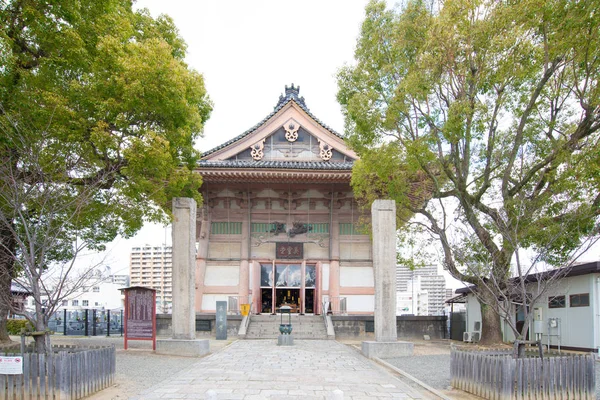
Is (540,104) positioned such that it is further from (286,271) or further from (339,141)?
(286,271)

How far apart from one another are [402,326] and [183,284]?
505 inches

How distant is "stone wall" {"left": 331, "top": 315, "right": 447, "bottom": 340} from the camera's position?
78.7 feet

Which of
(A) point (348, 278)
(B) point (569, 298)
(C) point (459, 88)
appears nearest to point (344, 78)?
(C) point (459, 88)

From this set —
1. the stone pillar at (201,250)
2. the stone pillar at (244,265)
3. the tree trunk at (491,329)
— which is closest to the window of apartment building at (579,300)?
the tree trunk at (491,329)

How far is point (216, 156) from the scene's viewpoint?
27.5 metres

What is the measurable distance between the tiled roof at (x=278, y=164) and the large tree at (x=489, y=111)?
6907 mm

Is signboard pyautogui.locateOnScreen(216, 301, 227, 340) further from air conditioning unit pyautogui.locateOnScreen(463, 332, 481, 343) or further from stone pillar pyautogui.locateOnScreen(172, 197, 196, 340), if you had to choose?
air conditioning unit pyautogui.locateOnScreen(463, 332, 481, 343)

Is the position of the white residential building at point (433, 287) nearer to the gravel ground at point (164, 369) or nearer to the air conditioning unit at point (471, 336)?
the air conditioning unit at point (471, 336)

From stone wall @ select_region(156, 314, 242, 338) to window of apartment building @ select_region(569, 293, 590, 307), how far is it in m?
14.1

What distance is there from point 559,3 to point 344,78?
276 inches

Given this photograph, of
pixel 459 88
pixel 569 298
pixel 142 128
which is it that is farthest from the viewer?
pixel 569 298

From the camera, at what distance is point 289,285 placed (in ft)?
89.6

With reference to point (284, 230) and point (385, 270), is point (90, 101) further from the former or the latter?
point (284, 230)

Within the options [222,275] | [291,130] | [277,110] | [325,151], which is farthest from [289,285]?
[277,110]
